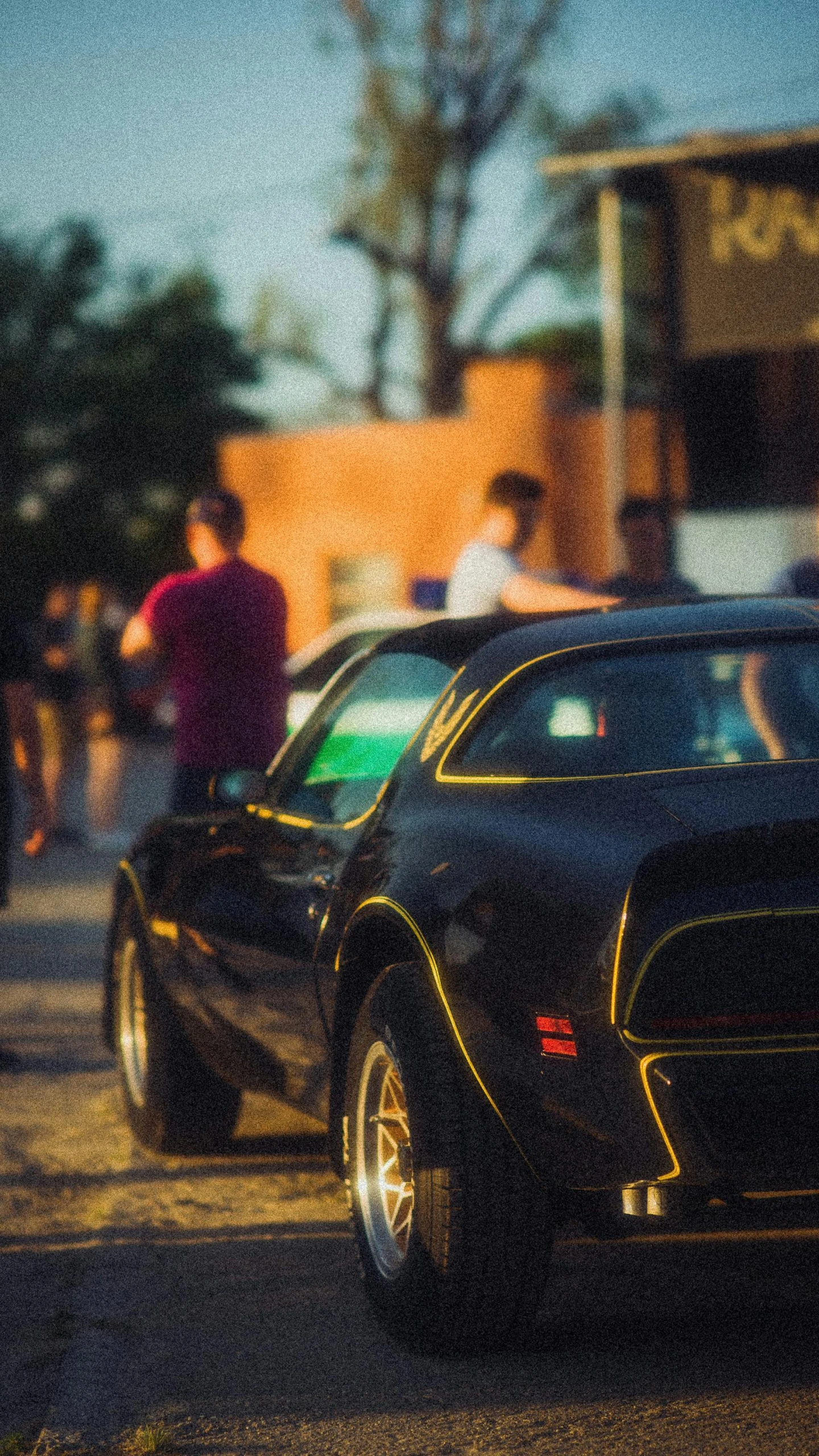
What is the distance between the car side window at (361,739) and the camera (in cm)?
501

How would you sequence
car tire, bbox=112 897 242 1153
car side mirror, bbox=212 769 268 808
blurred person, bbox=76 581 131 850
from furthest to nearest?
blurred person, bbox=76 581 131 850 < car tire, bbox=112 897 242 1153 < car side mirror, bbox=212 769 268 808

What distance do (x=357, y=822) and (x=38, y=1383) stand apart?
1.32 metres

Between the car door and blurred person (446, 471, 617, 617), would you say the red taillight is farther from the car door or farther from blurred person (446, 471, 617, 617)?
blurred person (446, 471, 617, 617)

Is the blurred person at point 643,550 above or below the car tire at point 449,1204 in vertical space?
above

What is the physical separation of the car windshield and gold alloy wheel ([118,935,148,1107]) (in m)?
1.80

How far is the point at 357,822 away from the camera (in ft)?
15.4

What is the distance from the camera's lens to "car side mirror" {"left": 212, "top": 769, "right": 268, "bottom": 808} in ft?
17.4

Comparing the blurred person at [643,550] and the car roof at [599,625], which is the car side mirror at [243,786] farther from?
the blurred person at [643,550]

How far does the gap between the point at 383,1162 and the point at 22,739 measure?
331 cm

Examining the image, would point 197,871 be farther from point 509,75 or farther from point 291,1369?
point 509,75

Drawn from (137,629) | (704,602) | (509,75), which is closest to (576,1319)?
(704,602)

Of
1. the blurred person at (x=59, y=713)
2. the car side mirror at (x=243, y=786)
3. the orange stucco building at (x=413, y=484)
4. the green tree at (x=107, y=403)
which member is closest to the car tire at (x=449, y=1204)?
the car side mirror at (x=243, y=786)

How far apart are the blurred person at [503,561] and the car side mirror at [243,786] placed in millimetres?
1708

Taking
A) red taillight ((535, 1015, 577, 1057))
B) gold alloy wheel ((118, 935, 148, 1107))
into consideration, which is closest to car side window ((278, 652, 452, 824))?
gold alloy wheel ((118, 935, 148, 1107))
